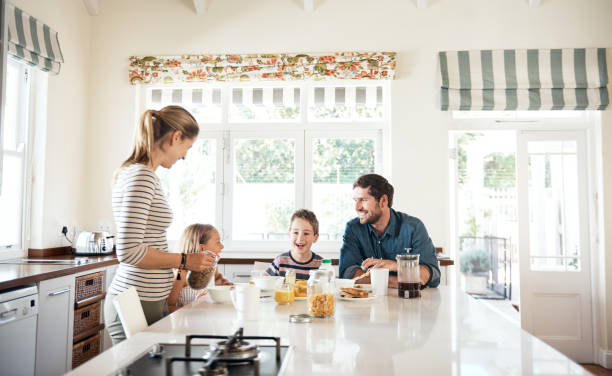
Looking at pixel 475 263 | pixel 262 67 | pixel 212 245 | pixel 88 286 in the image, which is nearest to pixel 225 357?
pixel 212 245

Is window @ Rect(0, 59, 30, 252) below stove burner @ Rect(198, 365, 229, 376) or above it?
above

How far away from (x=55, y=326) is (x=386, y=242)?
6.02 feet

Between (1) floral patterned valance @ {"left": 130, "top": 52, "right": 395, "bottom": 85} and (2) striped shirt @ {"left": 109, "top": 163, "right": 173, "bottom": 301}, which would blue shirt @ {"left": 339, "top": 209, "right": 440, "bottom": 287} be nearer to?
(2) striped shirt @ {"left": 109, "top": 163, "right": 173, "bottom": 301}

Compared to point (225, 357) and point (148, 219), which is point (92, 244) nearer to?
point (148, 219)

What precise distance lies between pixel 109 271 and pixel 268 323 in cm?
227

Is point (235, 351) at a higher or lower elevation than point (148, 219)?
lower

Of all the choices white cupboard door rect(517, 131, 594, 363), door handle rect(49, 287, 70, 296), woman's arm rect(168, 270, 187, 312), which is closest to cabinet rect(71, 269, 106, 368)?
door handle rect(49, 287, 70, 296)

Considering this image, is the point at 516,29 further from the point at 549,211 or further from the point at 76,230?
the point at 76,230

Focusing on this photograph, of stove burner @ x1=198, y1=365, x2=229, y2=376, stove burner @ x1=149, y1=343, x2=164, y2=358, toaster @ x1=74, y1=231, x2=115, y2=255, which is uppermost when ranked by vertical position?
toaster @ x1=74, y1=231, x2=115, y2=255

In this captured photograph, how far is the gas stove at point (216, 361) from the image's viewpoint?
85 centimetres

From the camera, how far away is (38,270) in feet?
8.30

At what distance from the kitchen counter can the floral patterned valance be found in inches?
60.7

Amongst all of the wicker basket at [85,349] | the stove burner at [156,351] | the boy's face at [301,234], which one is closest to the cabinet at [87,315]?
the wicker basket at [85,349]

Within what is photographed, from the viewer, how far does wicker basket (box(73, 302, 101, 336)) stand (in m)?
2.84
